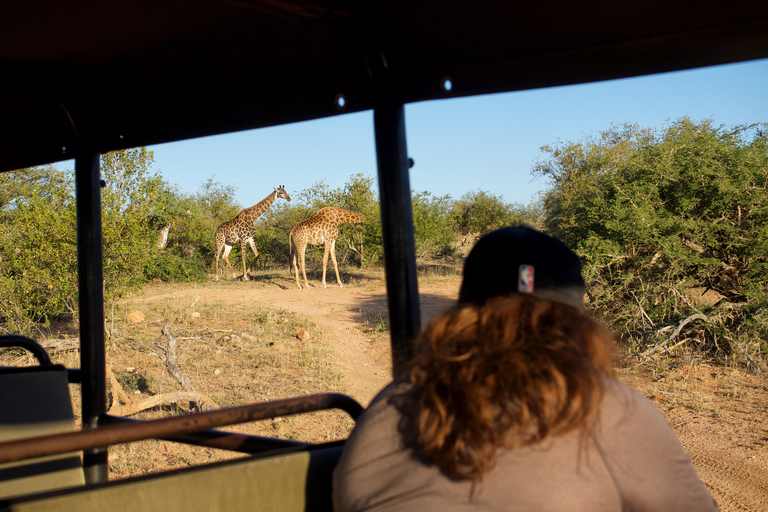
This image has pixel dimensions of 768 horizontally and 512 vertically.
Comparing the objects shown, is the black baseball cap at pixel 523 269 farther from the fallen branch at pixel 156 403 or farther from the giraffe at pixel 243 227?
the giraffe at pixel 243 227

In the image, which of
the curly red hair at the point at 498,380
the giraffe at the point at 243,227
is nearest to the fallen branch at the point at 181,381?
the curly red hair at the point at 498,380

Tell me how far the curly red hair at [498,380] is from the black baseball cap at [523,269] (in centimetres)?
2

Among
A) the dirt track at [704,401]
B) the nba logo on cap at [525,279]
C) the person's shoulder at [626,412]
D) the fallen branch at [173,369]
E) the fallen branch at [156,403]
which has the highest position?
the nba logo on cap at [525,279]

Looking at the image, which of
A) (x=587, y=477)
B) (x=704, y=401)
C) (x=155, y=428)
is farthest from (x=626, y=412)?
(x=704, y=401)

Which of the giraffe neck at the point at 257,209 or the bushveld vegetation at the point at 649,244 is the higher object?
the giraffe neck at the point at 257,209

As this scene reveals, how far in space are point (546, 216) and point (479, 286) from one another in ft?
22.1

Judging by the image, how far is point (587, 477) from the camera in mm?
707

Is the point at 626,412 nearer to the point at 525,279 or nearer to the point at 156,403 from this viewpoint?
the point at 525,279

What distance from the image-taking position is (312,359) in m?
5.83

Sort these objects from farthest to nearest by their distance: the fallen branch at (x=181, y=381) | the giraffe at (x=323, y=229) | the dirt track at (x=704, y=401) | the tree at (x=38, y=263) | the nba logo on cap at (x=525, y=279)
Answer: the giraffe at (x=323, y=229) < the tree at (x=38, y=263) < the fallen branch at (x=181, y=381) < the dirt track at (x=704, y=401) < the nba logo on cap at (x=525, y=279)

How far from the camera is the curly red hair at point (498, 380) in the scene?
0.71 meters

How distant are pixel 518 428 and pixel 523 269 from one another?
0.24m

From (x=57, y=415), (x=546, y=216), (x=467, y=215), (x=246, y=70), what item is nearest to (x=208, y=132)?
(x=246, y=70)

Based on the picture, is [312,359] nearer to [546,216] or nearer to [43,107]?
[546,216]
